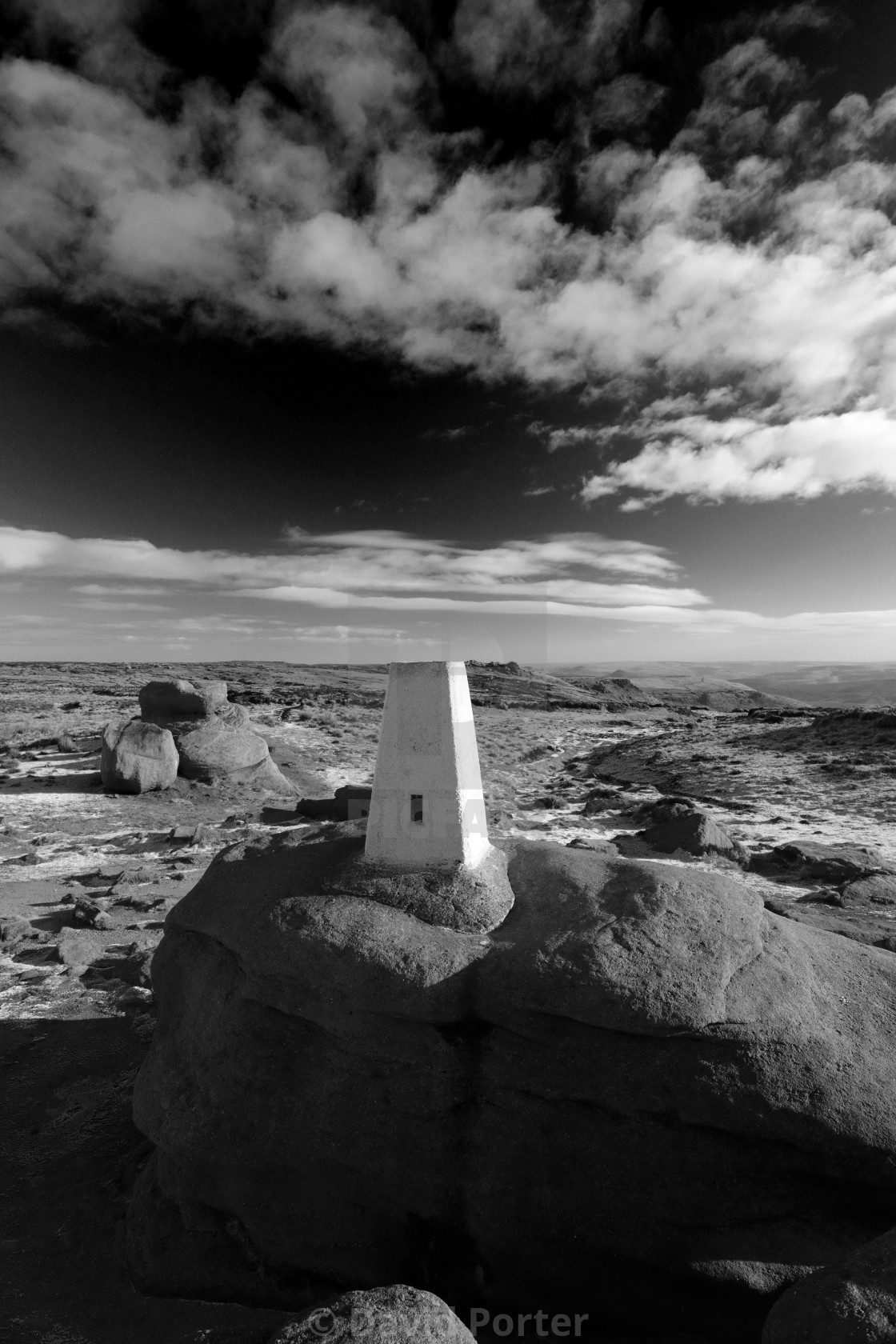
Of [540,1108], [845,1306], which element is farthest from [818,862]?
[845,1306]

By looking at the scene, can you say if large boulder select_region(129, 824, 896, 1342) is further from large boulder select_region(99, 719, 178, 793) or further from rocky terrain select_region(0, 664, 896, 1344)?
large boulder select_region(99, 719, 178, 793)

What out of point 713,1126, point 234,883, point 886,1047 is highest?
point 234,883

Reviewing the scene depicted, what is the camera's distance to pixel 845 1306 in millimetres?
3834

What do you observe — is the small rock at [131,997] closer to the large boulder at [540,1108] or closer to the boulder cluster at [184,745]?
the large boulder at [540,1108]

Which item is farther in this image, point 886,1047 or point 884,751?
point 884,751

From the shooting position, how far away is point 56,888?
47.5 ft

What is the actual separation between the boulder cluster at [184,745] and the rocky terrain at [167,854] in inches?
16.5

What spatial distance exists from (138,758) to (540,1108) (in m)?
19.6

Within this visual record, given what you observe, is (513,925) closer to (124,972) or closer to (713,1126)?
(713,1126)

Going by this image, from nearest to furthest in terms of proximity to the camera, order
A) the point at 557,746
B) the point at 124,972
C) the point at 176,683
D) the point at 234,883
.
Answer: the point at 234,883, the point at 124,972, the point at 176,683, the point at 557,746

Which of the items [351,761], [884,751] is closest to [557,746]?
[351,761]

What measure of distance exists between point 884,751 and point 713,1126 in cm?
2631

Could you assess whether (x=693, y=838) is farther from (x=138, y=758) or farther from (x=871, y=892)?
(x=138, y=758)

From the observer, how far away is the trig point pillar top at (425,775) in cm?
632
